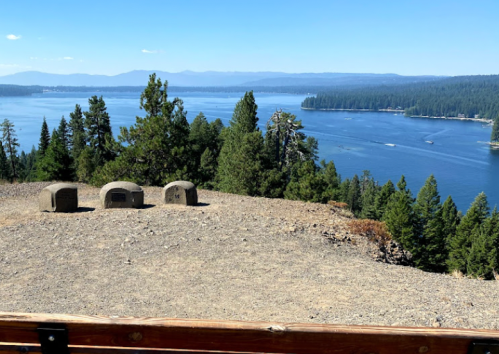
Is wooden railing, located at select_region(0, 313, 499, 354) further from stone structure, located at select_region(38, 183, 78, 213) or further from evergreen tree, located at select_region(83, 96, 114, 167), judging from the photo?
evergreen tree, located at select_region(83, 96, 114, 167)

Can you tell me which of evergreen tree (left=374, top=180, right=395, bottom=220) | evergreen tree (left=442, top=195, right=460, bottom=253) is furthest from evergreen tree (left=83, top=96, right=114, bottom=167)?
evergreen tree (left=442, top=195, right=460, bottom=253)

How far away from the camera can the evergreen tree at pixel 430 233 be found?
1697 inches

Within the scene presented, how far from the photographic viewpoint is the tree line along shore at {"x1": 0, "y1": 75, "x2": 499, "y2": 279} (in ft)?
94.2

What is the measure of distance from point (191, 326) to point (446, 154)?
114095mm

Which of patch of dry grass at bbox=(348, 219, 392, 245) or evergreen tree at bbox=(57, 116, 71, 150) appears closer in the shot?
patch of dry grass at bbox=(348, 219, 392, 245)

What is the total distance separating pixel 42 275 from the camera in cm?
1141

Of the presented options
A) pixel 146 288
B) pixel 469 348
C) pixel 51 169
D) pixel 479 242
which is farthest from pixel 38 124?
pixel 469 348

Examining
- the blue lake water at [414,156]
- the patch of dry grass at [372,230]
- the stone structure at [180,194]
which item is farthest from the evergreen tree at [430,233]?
the stone structure at [180,194]

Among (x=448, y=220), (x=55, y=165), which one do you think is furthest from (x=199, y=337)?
(x=448, y=220)

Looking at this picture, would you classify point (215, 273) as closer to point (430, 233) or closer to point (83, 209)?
point (83, 209)

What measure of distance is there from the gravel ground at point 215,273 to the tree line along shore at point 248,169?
4697 millimetres

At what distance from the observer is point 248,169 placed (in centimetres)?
3170

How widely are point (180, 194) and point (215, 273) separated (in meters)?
8.02

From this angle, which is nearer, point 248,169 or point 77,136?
point 248,169
